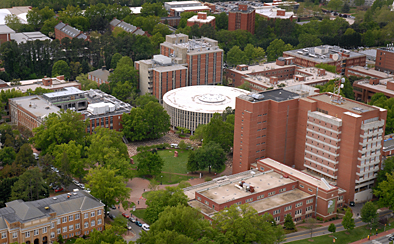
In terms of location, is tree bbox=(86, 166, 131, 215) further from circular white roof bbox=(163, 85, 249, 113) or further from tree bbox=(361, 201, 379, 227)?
circular white roof bbox=(163, 85, 249, 113)

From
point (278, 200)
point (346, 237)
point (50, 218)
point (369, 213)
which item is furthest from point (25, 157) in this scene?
point (369, 213)

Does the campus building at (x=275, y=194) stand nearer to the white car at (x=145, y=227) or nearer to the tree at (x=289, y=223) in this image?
the tree at (x=289, y=223)

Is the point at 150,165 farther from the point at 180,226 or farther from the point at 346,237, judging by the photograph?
the point at 346,237

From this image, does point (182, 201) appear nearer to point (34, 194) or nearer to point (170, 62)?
Result: point (34, 194)

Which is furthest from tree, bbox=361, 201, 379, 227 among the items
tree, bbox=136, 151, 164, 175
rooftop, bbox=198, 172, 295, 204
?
tree, bbox=136, 151, 164, 175

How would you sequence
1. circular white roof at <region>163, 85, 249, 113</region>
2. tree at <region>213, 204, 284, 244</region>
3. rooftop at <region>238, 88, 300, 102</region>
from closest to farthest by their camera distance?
tree at <region>213, 204, 284, 244</region>, rooftop at <region>238, 88, 300, 102</region>, circular white roof at <region>163, 85, 249, 113</region>

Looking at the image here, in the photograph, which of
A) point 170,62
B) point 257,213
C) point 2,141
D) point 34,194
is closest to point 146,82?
point 170,62
